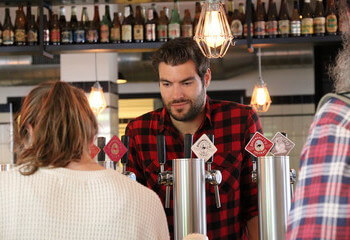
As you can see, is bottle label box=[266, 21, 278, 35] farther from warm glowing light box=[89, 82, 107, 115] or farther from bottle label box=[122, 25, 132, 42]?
warm glowing light box=[89, 82, 107, 115]

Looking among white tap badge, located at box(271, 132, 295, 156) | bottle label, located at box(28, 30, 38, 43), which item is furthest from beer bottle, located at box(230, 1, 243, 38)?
white tap badge, located at box(271, 132, 295, 156)

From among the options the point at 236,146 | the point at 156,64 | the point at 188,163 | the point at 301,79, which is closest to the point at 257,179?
the point at 188,163

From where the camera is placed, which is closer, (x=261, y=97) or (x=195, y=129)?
(x=195, y=129)

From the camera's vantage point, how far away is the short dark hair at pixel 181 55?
2256mm

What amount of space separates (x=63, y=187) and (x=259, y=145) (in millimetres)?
793

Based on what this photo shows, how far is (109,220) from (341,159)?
59cm

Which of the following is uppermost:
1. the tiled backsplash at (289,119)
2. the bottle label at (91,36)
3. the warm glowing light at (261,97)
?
the bottle label at (91,36)

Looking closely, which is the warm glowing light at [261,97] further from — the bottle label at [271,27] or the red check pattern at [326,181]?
the red check pattern at [326,181]

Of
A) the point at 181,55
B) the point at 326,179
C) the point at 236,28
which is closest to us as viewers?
the point at 326,179

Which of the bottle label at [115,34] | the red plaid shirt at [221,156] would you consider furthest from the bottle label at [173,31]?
the red plaid shirt at [221,156]

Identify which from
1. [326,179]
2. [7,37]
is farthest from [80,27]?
[326,179]

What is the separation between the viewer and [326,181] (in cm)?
88

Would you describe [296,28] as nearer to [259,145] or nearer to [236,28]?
[236,28]

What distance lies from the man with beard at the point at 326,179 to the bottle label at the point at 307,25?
13.4 ft
